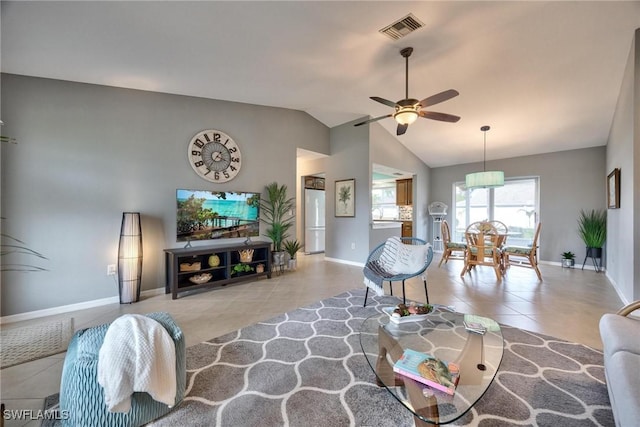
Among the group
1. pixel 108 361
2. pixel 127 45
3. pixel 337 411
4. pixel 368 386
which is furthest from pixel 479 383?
pixel 127 45

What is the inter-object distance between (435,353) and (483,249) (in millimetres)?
3355

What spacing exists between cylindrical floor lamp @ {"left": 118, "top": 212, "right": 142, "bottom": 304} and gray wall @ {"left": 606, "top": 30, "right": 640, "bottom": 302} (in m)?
5.52

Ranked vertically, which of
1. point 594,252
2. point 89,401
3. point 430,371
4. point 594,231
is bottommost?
point 89,401

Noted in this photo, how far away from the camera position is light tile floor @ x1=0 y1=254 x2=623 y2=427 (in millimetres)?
1904

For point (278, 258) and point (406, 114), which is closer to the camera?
point (406, 114)

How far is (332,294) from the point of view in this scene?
353cm

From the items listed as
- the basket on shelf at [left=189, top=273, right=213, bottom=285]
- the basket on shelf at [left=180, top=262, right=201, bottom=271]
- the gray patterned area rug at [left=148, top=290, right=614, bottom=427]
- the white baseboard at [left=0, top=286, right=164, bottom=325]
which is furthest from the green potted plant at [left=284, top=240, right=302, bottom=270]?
the gray patterned area rug at [left=148, top=290, right=614, bottom=427]

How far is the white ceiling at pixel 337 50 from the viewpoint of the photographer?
7.05 ft

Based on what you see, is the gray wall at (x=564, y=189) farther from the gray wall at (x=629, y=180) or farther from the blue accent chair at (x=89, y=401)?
the blue accent chair at (x=89, y=401)

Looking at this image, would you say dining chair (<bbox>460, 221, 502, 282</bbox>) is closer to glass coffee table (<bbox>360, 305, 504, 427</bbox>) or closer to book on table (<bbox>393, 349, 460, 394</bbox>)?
glass coffee table (<bbox>360, 305, 504, 427</bbox>)

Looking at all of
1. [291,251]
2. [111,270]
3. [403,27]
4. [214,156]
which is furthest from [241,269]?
[403,27]

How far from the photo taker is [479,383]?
1323 millimetres

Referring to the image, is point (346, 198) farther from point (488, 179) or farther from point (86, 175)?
point (86, 175)

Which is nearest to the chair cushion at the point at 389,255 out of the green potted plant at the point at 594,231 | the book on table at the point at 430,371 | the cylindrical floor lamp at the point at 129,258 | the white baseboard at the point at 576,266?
the book on table at the point at 430,371
